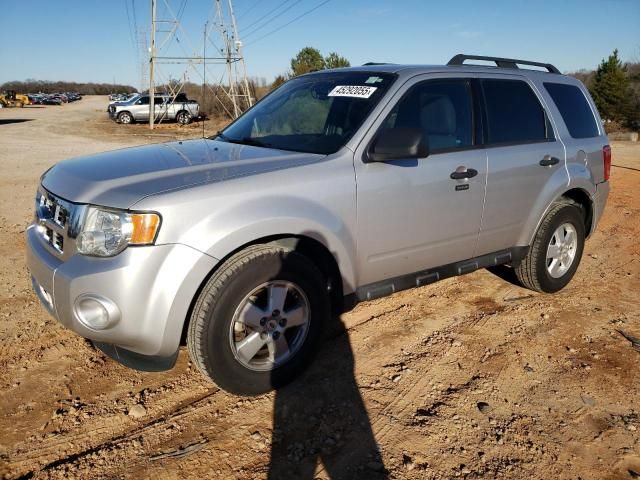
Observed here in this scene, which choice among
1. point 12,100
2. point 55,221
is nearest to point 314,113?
point 55,221

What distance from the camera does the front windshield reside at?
10.9 ft

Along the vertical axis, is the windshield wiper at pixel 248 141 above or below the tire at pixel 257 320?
above

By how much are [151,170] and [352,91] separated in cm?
153

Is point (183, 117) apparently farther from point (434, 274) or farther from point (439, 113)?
point (434, 274)

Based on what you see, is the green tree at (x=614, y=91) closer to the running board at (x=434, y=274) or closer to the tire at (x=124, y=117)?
the tire at (x=124, y=117)

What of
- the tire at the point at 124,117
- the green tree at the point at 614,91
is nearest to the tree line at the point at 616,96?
the green tree at the point at 614,91

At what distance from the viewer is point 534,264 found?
439cm

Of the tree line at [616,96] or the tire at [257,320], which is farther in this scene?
the tree line at [616,96]

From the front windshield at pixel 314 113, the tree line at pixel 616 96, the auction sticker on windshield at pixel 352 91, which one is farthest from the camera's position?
the tree line at pixel 616 96

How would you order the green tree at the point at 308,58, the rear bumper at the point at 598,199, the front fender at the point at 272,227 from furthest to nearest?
1. the green tree at the point at 308,58
2. the rear bumper at the point at 598,199
3. the front fender at the point at 272,227

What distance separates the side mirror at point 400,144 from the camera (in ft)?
9.83

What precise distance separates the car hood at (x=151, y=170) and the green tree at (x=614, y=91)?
31.6 m

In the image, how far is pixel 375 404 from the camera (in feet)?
9.61

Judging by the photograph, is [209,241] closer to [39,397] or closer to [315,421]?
[315,421]
